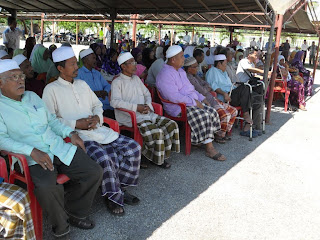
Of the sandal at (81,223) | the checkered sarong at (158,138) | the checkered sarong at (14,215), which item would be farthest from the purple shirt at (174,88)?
the checkered sarong at (14,215)

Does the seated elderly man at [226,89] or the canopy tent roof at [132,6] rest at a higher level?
the canopy tent roof at [132,6]

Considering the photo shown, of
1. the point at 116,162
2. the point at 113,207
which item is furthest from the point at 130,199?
the point at 116,162

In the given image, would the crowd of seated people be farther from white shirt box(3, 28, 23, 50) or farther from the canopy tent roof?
white shirt box(3, 28, 23, 50)

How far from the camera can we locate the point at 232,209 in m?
2.87

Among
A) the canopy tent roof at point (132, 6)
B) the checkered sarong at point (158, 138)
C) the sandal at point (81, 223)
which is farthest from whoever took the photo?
the canopy tent roof at point (132, 6)

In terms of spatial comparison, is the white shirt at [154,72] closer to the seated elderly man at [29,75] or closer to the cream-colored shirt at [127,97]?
the cream-colored shirt at [127,97]

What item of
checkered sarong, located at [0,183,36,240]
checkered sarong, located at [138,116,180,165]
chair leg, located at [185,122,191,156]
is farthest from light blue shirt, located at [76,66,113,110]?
checkered sarong, located at [0,183,36,240]

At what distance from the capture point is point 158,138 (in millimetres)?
3344

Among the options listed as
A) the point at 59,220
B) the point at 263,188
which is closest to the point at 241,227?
the point at 263,188

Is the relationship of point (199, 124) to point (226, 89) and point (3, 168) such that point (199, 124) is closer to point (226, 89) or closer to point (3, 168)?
point (226, 89)

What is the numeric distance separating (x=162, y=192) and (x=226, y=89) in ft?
8.63

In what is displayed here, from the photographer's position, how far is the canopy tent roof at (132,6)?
218 inches

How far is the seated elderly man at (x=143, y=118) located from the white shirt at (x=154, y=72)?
161 cm

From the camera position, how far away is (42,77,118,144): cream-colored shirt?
270 cm
